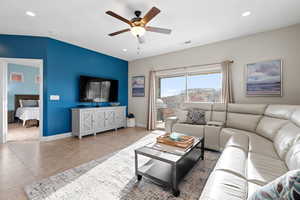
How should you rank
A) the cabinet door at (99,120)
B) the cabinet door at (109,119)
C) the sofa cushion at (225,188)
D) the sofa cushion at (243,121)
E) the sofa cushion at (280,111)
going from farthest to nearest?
the cabinet door at (109,119)
the cabinet door at (99,120)
the sofa cushion at (243,121)
the sofa cushion at (280,111)
the sofa cushion at (225,188)

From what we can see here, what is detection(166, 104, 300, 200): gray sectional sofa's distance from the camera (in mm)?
979

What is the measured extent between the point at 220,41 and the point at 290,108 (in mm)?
2296

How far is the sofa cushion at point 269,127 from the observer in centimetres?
199

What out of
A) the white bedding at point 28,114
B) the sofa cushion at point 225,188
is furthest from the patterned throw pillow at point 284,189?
the white bedding at point 28,114

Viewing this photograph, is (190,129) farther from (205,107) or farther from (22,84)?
(22,84)

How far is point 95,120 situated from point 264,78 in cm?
444

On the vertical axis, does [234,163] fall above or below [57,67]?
below

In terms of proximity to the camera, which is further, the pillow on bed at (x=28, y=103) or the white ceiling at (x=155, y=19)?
the pillow on bed at (x=28, y=103)

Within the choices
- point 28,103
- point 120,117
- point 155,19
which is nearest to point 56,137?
point 120,117

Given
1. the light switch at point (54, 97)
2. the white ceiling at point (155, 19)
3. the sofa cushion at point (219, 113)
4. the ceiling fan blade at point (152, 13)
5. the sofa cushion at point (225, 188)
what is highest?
the white ceiling at point (155, 19)

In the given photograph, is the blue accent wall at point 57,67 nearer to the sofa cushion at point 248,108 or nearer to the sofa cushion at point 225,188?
the sofa cushion at point 225,188

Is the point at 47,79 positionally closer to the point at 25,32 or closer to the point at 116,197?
the point at 25,32

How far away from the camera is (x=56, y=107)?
348 cm

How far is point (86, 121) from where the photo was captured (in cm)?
365
